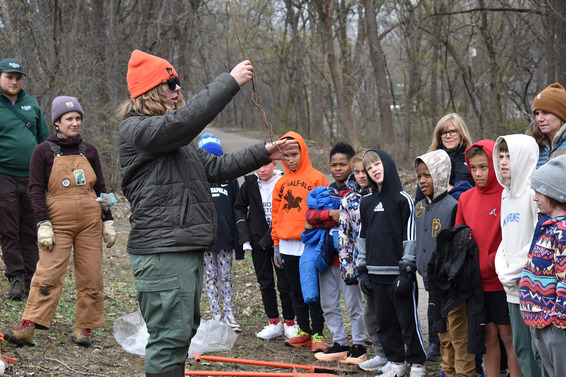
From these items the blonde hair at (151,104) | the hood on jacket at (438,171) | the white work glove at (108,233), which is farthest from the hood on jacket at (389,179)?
the white work glove at (108,233)

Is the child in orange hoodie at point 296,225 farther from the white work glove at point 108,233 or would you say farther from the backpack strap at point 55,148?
the backpack strap at point 55,148

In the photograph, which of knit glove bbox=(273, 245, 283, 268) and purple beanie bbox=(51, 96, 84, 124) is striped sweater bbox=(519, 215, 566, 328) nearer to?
knit glove bbox=(273, 245, 283, 268)

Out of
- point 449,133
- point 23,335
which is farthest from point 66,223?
point 449,133

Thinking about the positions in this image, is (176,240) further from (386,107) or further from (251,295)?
(386,107)

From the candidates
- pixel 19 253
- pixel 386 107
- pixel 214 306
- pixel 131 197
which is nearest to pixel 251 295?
pixel 214 306

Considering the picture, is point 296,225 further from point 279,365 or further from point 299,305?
point 279,365

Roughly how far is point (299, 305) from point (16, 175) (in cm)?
334

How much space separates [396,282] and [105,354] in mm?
2711

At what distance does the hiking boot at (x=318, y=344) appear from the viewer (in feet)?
19.9

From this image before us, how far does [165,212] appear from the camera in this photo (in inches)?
146

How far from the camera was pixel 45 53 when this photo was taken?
12992mm

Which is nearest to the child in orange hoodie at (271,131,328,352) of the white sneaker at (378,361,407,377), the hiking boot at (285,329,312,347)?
the hiking boot at (285,329,312,347)

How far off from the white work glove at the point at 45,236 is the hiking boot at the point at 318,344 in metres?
2.64

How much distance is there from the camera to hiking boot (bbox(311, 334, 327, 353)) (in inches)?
239
